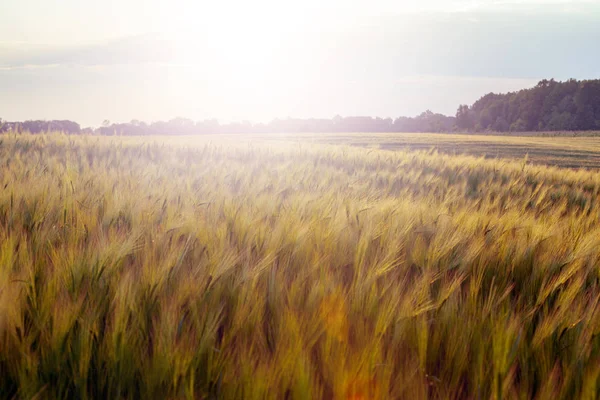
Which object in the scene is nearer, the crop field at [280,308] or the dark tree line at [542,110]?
the crop field at [280,308]

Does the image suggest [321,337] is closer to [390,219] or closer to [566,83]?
[390,219]

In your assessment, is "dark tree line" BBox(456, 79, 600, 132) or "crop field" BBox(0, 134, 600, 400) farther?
"dark tree line" BBox(456, 79, 600, 132)

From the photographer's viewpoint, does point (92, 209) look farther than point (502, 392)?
Yes

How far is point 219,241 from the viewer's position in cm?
185

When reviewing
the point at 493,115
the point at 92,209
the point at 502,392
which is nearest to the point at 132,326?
the point at 502,392

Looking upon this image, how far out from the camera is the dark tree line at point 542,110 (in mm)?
58281

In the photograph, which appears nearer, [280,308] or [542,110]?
[280,308]

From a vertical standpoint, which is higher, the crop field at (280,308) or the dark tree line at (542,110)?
the dark tree line at (542,110)

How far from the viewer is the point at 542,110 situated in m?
61.6

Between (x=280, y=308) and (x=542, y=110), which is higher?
(x=542, y=110)

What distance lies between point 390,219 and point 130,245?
4.92 feet

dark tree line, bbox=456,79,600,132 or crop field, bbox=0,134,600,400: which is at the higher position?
dark tree line, bbox=456,79,600,132

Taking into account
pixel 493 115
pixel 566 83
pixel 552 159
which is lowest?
pixel 552 159

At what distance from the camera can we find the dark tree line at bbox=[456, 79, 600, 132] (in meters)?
58.3
